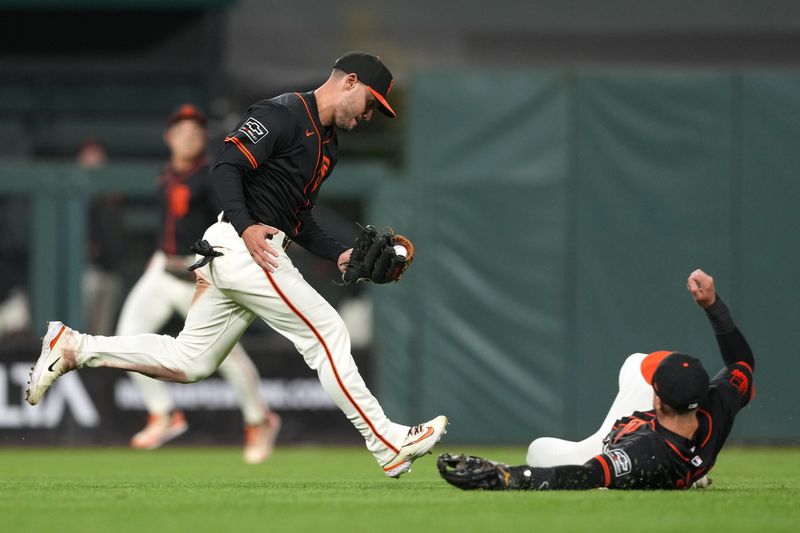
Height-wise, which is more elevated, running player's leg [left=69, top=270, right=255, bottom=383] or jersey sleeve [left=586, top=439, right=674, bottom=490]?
running player's leg [left=69, top=270, right=255, bottom=383]

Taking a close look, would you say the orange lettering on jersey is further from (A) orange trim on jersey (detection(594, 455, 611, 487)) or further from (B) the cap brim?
(A) orange trim on jersey (detection(594, 455, 611, 487))

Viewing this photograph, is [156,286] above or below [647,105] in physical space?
below

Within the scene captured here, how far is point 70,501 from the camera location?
20.7ft

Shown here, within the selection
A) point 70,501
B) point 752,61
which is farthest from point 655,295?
point 752,61

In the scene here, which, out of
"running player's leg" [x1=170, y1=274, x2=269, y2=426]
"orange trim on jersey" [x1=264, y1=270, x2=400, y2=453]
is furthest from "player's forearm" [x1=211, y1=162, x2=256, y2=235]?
"running player's leg" [x1=170, y1=274, x2=269, y2=426]

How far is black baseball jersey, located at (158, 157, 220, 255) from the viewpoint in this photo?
1071 cm

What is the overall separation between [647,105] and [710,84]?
0.58m

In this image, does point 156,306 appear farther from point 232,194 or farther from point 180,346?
point 232,194

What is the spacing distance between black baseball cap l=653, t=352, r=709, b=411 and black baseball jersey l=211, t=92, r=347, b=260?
2.10 m

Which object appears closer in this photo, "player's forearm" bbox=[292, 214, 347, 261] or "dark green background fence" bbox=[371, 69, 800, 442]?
"player's forearm" bbox=[292, 214, 347, 261]

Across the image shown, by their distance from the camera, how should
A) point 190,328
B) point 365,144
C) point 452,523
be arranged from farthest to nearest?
1. point 365,144
2. point 190,328
3. point 452,523

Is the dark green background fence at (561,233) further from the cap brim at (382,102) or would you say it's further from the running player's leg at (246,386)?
the cap brim at (382,102)

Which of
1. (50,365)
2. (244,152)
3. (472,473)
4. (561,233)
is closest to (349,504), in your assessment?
(472,473)

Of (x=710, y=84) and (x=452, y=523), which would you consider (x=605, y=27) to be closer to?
(x=710, y=84)
